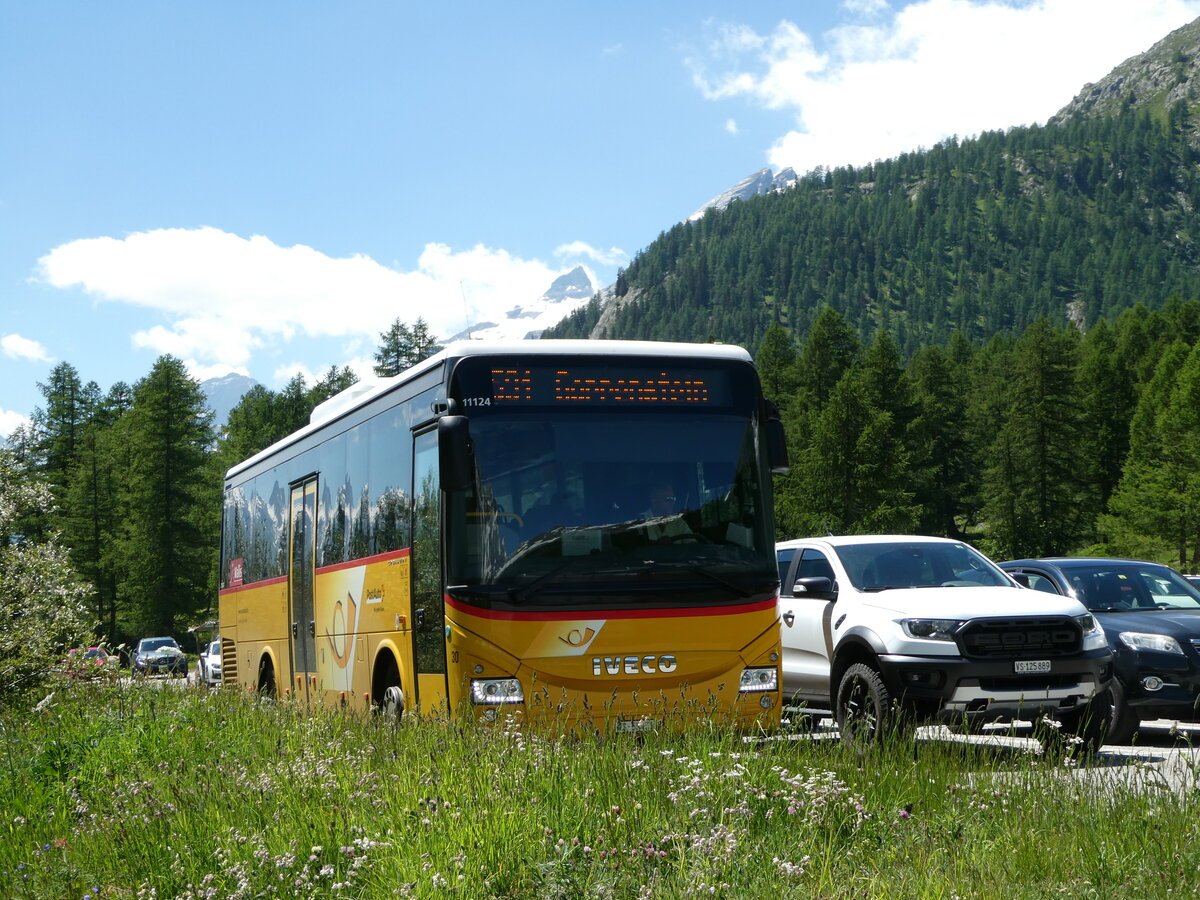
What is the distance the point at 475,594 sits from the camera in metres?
9.17

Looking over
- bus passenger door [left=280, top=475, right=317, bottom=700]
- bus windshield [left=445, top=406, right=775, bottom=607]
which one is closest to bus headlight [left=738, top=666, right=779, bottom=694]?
bus windshield [left=445, top=406, right=775, bottom=607]

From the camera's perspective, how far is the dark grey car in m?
12.6

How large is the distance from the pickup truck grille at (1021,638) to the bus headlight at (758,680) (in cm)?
210

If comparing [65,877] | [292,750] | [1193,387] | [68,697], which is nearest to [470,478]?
[292,750]

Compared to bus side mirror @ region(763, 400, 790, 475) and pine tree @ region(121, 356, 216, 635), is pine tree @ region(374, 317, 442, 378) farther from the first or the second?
bus side mirror @ region(763, 400, 790, 475)

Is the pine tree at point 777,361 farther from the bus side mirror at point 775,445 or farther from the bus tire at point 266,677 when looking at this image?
the bus side mirror at point 775,445

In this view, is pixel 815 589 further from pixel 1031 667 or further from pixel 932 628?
pixel 1031 667

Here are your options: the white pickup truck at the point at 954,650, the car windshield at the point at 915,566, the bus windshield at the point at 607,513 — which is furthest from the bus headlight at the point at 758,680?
the car windshield at the point at 915,566

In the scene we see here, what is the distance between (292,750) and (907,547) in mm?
7129

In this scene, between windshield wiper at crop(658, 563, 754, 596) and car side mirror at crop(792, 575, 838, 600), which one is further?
car side mirror at crop(792, 575, 838, 600)

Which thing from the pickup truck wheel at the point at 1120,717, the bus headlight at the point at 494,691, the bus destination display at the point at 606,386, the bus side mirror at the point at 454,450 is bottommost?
the pickup truck wheel at the point at 1120,717

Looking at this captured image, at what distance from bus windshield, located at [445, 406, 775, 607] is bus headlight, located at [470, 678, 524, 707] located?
568 millimetres

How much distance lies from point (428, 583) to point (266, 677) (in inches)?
301

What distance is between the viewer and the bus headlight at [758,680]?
9625 millimetres
